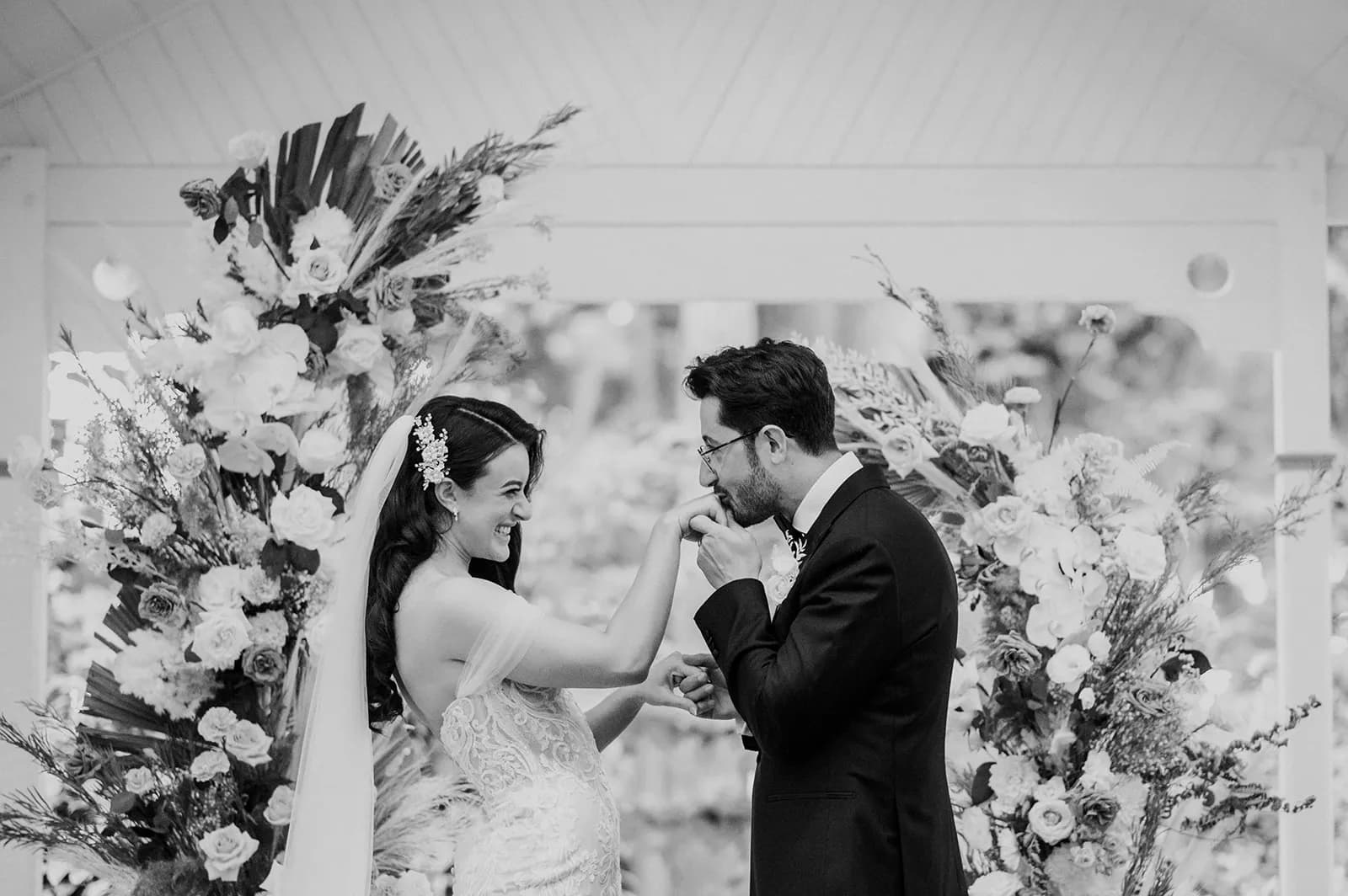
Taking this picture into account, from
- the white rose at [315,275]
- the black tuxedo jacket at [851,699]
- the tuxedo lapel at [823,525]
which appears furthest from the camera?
the white rose at [315,275]

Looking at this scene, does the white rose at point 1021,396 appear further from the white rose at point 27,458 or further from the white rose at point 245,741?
the white rose at point 27,458

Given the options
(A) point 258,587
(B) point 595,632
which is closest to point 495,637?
(B) point 595,632

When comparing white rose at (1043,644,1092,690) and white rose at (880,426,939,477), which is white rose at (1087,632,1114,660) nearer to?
white rose at (1043,644,1092,690)

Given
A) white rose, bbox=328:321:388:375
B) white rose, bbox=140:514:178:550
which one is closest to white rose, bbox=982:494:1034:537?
white rose, bbox=328:321:388:375

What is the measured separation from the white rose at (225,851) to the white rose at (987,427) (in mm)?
1639

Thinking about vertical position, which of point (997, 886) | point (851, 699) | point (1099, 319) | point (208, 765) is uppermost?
point (1099, 319)

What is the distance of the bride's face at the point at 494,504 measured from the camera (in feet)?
8.61

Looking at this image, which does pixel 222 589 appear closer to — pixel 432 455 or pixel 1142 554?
pixel 432 455

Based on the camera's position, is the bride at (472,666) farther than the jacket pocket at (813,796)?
Yes

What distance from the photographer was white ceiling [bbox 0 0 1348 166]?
13.9 feet

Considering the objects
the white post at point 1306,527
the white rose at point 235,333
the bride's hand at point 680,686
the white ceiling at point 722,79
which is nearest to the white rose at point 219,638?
the white rose at point 235,333

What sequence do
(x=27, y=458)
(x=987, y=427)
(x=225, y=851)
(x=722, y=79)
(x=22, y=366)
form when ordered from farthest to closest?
(x=722, y=79), (x=22, y=366), (x=987, y=427), (x=27, y=458), (x=225, y=851)

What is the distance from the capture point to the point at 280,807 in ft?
8.91

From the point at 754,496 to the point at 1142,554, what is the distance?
0.87 metres
